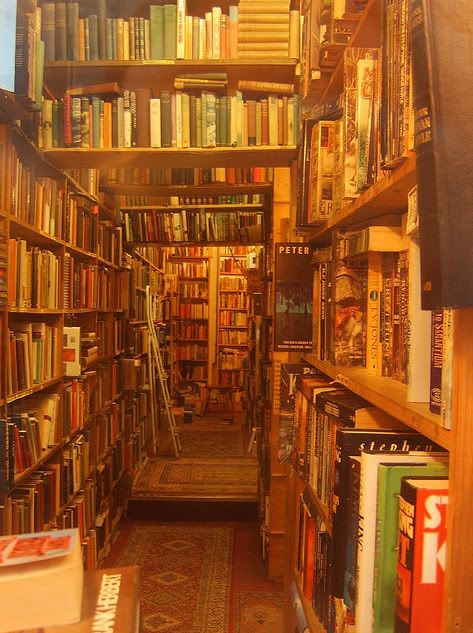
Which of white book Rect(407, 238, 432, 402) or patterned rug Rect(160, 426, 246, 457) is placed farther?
patterned rug Rect(160, 426, 246, 457)

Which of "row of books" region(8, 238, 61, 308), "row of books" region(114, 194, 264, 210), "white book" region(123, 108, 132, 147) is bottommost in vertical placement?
"row of books" region(8, 238, 61, 308)

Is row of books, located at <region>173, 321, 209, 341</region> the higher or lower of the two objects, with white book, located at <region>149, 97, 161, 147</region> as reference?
lower

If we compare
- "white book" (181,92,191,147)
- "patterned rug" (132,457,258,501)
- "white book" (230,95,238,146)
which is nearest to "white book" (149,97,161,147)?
"white book" (181,92,191,147)

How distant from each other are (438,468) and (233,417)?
679cm

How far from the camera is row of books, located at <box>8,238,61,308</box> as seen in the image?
2.13 metres

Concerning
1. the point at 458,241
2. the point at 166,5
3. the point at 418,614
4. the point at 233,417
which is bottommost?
the point at 233,417

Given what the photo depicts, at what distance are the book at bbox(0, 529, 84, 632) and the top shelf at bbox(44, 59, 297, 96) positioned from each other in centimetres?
235

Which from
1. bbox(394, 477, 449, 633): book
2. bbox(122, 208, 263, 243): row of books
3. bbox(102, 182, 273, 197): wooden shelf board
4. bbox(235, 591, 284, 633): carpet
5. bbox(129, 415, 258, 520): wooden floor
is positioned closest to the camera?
bbox(394, 477, 449, 633): book

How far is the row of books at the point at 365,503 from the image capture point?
82 centimetres

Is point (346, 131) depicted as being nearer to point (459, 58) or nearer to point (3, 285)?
point (459, 58)

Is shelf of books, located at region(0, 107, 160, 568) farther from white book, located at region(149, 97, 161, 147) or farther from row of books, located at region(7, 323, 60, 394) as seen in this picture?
white book, located at region(149, 97, 161, 147)

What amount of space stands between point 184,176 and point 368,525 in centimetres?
345

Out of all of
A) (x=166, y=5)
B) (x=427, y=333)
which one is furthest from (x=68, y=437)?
(x=427, y=333)

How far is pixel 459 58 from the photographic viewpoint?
1.98 ft
